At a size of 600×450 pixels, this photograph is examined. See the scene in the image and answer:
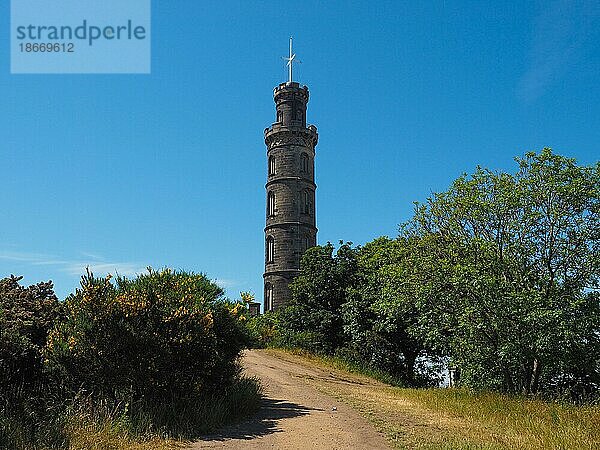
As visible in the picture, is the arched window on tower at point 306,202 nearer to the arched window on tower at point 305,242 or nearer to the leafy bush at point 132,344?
the arched window on tower at point 305,242

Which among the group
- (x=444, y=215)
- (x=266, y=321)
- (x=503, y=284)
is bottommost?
(x=266, y=321)

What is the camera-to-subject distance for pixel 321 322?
115 ft

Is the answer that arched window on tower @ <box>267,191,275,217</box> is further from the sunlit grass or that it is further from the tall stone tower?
the sunlit grass

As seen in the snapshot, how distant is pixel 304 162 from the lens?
5506 centimetres

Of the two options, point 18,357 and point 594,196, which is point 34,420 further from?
point 594,196

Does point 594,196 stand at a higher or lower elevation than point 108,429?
higher

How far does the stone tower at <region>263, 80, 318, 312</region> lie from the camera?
52.3 meters

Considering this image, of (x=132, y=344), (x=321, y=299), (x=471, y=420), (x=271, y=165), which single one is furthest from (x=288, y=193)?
(x=132, y=344)

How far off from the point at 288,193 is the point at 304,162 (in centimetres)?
369

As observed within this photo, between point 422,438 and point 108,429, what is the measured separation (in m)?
6.18

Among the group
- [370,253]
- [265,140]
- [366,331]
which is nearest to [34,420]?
[366,331]

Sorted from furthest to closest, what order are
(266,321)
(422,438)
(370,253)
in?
(266,321), (370,253), (422,438)

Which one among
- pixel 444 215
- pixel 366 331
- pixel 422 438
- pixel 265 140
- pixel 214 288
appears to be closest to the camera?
pixel 422 438

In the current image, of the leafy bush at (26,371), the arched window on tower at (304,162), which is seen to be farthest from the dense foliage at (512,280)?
the arched window on tower at (304,162)
